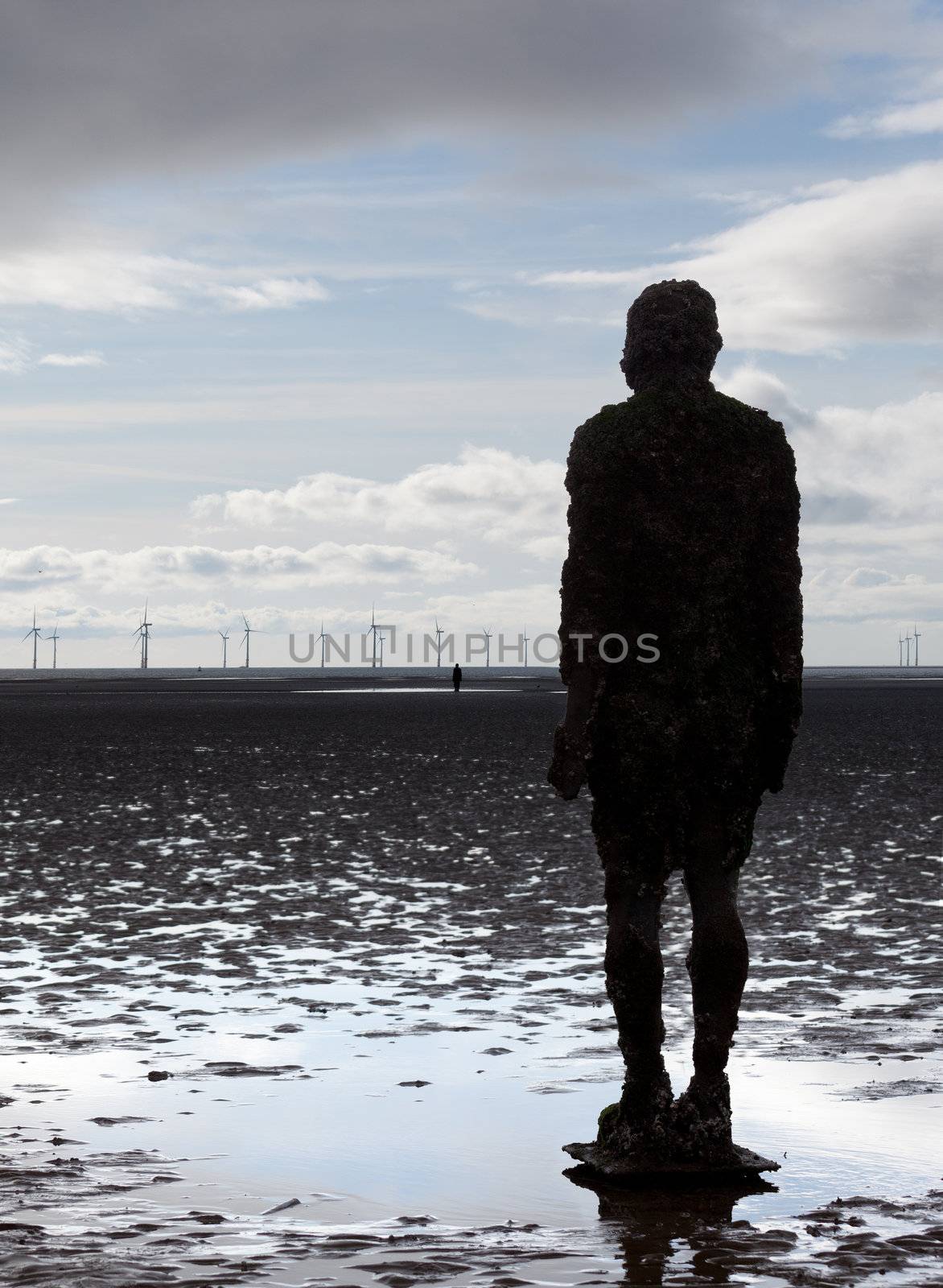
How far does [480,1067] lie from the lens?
7.64 metres

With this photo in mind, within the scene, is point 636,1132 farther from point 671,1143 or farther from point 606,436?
point 606,436

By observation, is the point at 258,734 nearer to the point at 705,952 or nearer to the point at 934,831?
the point at 934,831

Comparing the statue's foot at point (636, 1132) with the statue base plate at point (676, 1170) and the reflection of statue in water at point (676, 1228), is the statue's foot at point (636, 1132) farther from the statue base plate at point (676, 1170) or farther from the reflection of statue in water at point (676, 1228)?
the reflection of statue in water at point (676, 1228)

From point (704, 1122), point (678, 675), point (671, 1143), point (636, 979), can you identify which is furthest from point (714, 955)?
point (678, 675)

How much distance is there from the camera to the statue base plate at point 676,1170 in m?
6.06

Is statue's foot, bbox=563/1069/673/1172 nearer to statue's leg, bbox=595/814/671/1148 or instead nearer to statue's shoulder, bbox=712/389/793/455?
statue's leg, bbox=595/814/671/1148

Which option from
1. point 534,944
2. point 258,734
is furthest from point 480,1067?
point 258,734

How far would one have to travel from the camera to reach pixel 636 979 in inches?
253

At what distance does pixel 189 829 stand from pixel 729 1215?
13619 millimetres

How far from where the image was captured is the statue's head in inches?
274

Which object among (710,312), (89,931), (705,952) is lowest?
(89,931)

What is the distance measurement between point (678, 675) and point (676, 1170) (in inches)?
76.9

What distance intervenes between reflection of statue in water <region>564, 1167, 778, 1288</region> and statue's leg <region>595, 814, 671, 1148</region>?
31 cm

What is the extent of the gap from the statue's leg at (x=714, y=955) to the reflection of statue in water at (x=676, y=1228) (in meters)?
0.36
